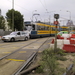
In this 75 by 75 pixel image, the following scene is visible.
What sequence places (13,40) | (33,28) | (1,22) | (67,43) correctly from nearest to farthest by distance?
(67,43)
(13,40)
(33,28)
(1,22)

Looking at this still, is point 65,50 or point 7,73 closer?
point 7,73

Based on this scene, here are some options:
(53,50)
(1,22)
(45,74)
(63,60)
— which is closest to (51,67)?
(45,74)

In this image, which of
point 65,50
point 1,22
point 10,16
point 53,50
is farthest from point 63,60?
point 1,22

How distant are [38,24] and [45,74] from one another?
20.1 metres

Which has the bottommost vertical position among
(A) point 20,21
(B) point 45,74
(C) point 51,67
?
(B) point 45,74

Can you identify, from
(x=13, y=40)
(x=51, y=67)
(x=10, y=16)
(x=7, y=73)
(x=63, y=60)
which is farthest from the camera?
(x=10, y=16)

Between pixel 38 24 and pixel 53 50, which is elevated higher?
pixel 38 24

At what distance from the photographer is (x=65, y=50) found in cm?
896

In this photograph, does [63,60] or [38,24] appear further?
[38,24]

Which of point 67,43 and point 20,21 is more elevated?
point 20,21

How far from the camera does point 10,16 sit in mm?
45188

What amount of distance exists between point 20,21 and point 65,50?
38787 millimetres

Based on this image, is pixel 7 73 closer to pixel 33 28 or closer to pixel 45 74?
pixel 45 74

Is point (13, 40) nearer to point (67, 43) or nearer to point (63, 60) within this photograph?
point (67, 43)
